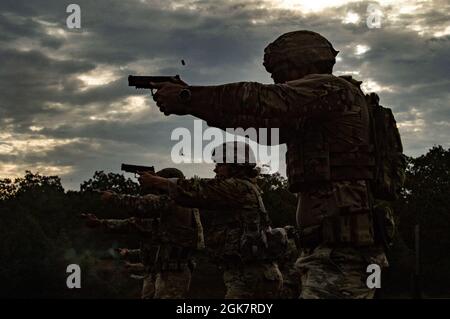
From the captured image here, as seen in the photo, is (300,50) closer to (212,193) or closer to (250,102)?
(250,102)

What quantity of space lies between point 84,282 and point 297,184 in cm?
2464

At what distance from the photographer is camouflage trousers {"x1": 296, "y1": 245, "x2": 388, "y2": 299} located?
4504 mm

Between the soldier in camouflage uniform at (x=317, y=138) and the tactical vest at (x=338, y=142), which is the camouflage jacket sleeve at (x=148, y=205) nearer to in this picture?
the soldier in camouflage uniform at (x=317, y=138)

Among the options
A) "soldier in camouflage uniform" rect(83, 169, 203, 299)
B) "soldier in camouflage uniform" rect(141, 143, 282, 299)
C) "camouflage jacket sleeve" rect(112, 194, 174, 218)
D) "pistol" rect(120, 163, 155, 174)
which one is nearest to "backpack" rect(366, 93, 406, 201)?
"soldier in camouflage uniform" rect(141, 143, 282, 299)

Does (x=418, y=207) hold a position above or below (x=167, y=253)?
above

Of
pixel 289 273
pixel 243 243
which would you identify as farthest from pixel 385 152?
pixel 289 273

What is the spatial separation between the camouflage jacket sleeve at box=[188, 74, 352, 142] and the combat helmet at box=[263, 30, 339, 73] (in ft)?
1.18

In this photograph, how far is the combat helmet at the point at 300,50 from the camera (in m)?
4.92

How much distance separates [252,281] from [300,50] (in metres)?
3.79

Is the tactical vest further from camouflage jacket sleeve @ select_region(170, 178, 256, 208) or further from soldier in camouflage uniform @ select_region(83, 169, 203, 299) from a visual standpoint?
soldier in camouflage uniform @ select_region(83, 169, 203, 299)

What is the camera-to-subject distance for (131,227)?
13188 mm

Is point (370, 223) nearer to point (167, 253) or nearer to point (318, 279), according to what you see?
point (318, 279)

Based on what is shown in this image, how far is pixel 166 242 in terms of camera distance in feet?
39.0
